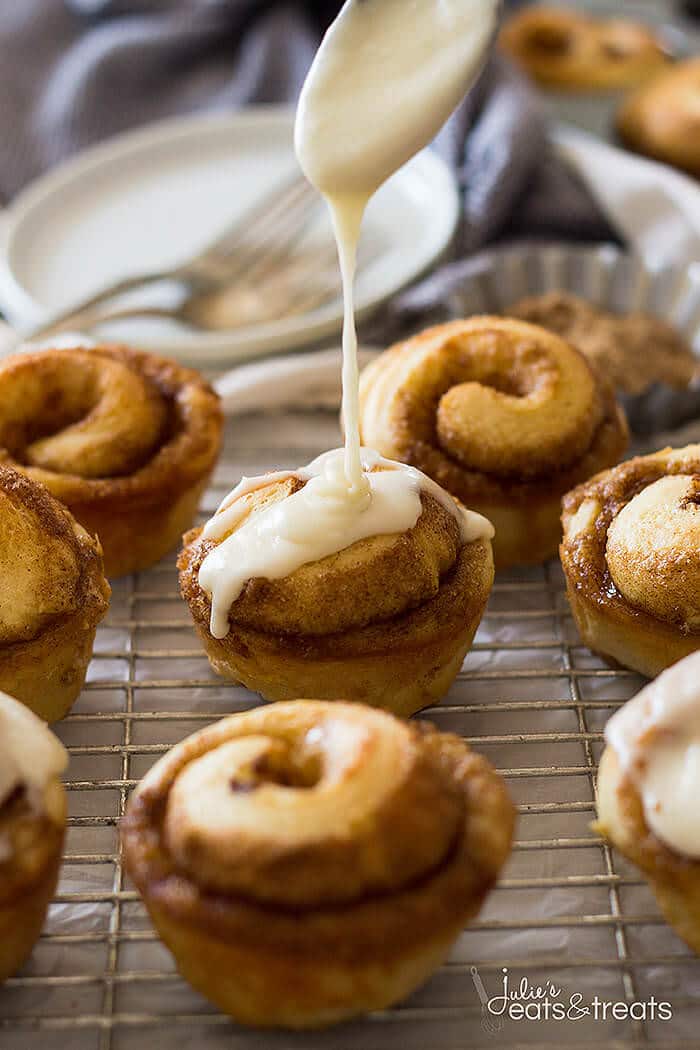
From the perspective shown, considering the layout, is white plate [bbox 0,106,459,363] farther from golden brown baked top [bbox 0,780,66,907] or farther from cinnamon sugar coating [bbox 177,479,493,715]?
golden brown baked top [bbox 0,780,66,907]

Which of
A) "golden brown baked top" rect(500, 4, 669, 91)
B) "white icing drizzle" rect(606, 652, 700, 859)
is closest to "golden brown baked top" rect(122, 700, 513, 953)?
"white icing drizzle" rect(606, 652, 700, 859)

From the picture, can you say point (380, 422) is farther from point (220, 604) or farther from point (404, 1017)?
point (404, 1017)

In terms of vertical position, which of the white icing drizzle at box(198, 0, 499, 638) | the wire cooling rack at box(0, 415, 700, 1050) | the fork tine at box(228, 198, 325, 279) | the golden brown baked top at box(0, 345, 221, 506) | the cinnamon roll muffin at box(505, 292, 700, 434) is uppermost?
the white icing drizzle at box(198, 0, 499, 638)

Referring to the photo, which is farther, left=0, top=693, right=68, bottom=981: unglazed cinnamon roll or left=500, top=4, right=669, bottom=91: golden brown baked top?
left=500, top=4, right=669, bottom=91: golden brown baked top

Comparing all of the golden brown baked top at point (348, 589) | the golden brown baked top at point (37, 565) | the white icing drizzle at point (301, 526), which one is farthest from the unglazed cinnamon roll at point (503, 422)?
the golden brown baked top at point (37, 565)

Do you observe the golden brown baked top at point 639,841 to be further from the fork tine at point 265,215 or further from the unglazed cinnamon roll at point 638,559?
the fork tine at point 265,215

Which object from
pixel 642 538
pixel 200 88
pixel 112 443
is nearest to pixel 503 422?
pixel 642 538
